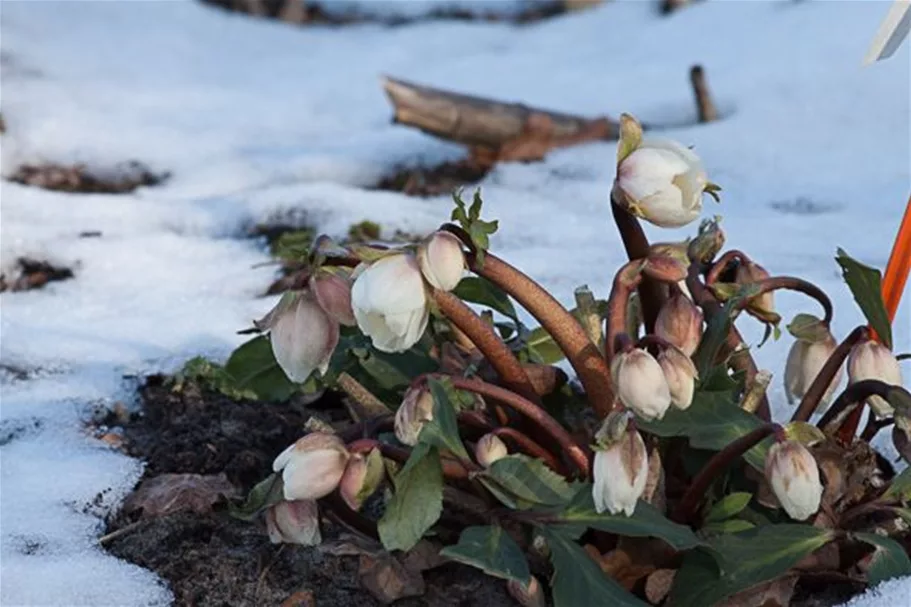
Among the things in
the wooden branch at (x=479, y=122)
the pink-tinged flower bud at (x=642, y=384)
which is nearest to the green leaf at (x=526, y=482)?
the pink-tinged flower bud at (x=642, y=384)

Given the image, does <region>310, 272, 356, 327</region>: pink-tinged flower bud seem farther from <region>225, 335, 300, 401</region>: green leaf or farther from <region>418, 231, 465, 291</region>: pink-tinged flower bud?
<region>225, 335, 300, 401</region>: green leaf

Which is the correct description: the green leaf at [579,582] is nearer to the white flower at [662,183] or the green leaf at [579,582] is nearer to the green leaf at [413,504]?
the green leaf at [413,504]

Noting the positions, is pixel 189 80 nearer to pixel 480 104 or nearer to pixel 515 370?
pixel 480 104

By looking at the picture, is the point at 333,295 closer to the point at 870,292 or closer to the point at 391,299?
the point at 391,299

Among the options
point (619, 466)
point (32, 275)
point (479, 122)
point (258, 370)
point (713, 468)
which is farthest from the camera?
point (479, 122)

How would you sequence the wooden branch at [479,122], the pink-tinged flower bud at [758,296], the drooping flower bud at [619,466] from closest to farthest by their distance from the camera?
1. the drooping flower bud at [619,466]
2. the pink-tinged flower bud at [758,296]
3. the wooden branch at [479,122]

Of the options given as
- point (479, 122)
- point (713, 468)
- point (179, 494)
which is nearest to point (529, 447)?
point (713, 468)

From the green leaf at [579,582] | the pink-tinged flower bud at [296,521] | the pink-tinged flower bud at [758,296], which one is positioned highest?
the pink-tinged flower bud at [758,296]

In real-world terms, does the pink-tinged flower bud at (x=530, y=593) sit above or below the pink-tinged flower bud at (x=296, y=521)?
below
